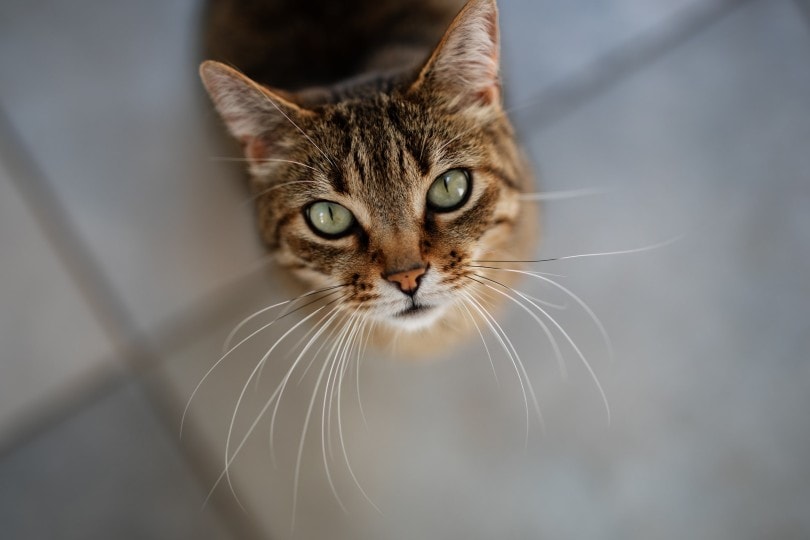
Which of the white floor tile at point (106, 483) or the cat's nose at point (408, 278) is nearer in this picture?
the cat's nose at point (408, 278)

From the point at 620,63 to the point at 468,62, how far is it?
0.75 meters

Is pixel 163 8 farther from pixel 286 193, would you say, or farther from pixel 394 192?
pixel 394 192

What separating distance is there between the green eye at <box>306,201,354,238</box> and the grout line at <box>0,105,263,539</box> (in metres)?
0.65

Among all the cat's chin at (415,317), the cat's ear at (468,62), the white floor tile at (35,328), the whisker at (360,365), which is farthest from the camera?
the white floor tile at (35,328)

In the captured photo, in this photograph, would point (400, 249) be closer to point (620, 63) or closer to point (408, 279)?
point (408, 279)

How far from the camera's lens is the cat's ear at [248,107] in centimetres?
94

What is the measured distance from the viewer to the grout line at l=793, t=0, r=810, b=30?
1.57 m

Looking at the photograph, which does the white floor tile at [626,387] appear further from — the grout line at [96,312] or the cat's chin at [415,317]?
the cat's chin at [415,317]

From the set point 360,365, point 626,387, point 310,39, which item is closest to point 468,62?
point 310,39

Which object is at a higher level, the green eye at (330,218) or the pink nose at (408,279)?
the green eye at (330,218)

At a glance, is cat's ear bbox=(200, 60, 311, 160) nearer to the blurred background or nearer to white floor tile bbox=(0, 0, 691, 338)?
→ the blurred background

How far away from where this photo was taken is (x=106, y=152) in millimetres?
1575

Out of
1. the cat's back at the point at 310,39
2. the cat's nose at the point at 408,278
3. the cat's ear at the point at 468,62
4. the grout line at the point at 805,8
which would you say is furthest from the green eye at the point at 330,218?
the grout line at the point at 805,8

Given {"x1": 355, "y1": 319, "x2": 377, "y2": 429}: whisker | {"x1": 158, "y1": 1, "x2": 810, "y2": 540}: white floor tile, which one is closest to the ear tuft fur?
{"x1": 355, "y1": 319, "x2": 377, "y2": 429}: whisker
